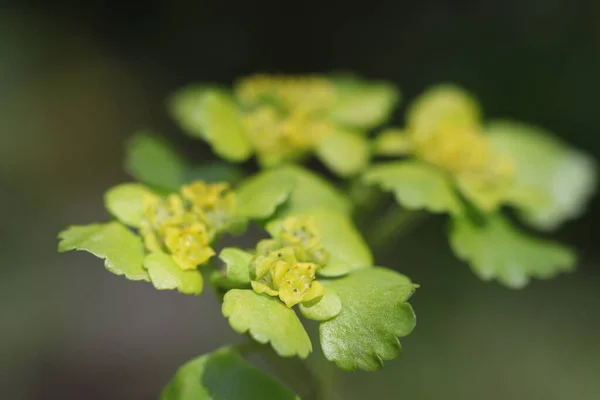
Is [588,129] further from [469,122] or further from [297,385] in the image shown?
[297,385]

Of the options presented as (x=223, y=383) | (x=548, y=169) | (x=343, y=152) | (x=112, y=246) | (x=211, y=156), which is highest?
(x=112, y=246)

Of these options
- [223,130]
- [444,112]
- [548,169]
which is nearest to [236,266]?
[223,130]

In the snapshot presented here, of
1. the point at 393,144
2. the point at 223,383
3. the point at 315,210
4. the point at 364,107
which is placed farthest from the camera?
the point at 364,107

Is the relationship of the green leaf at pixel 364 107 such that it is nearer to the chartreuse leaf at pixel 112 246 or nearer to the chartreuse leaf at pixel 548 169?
the chartreuse leaf at pixel 548 169

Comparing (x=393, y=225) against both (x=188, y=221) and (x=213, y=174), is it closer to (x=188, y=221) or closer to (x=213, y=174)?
(x=213, y=174)

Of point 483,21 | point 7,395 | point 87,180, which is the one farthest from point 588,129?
point 7,395

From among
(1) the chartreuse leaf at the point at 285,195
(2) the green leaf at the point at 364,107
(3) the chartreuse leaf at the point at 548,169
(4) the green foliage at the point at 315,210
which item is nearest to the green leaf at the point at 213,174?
(4) the green foliage at the point at 315,210

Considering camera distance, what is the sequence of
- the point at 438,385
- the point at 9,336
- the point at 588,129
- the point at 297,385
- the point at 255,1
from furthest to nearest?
the point at 255,1, the point at 588,129, the point at 9,336, the point at 438,385, the point at 297,385

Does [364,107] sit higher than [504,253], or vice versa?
[364,107]
